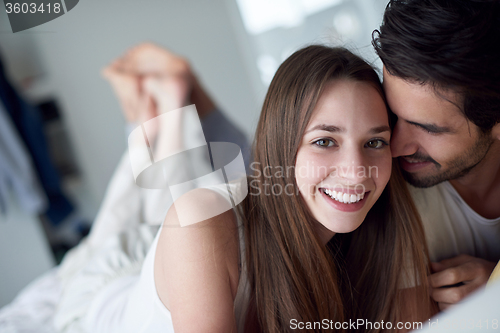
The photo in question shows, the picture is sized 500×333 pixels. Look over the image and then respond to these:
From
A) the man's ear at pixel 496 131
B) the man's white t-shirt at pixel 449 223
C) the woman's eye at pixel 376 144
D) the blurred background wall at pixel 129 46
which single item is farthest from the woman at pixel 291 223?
the blurred background wall at pixel 129 46

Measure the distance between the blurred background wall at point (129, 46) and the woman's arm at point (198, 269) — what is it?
1.66 metres

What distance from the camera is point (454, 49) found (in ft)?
2.51

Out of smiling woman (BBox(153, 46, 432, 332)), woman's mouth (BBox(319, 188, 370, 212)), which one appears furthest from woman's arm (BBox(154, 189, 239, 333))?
woman's mouth (BBox(319, 188, 370, 212))

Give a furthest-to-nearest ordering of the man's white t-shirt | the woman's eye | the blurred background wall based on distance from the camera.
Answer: the blurred background wall → the man's white t-shirt → the woman's eye

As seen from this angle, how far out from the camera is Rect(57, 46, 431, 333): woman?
0.76 m

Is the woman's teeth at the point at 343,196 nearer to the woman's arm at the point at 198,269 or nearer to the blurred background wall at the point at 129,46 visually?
the woman's arm at the point at 198,269

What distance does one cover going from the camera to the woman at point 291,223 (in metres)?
0.76

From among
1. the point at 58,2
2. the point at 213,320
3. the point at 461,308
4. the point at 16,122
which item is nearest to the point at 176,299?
the point at 213,320

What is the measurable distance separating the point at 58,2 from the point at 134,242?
883mm

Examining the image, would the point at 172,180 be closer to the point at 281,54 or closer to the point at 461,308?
the point at 461,308

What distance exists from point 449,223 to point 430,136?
372 mm

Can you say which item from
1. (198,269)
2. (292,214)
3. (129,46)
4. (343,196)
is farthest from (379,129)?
(129,46)

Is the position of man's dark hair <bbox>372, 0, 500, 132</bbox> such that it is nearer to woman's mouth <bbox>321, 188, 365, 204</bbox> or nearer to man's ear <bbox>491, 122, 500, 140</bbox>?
man's ear <bbox>491, 122, 500, 140</bbox>

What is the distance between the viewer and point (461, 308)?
413 millimetres
